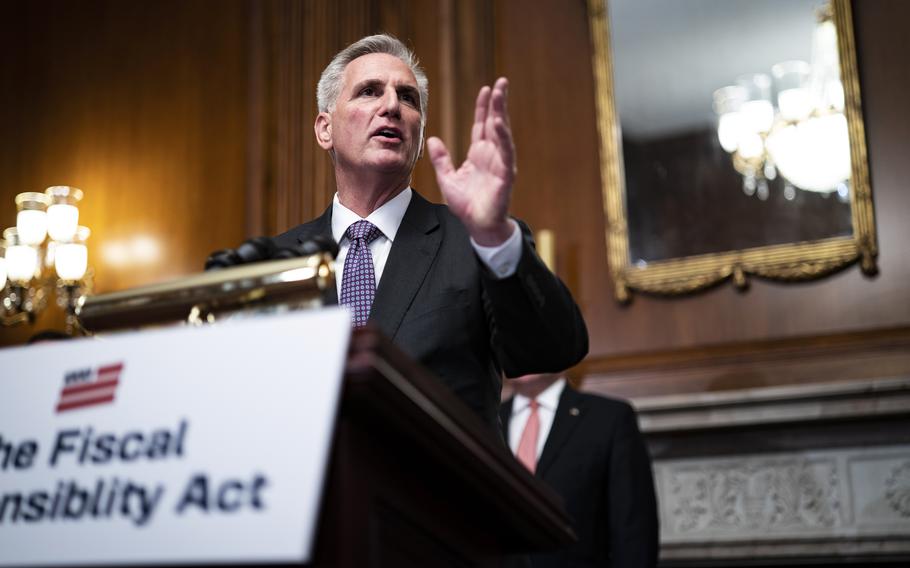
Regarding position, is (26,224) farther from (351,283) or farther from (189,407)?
(189,407)

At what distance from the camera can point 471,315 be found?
6.14ft

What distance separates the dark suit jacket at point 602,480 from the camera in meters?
3.81

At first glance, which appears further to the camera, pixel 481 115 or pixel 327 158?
pixel 327 158

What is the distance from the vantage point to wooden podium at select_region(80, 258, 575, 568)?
1028 millimetres

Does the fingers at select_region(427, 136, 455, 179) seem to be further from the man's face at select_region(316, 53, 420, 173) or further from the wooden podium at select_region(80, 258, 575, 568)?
the man's face at select_region(316, 53, 420, 173)

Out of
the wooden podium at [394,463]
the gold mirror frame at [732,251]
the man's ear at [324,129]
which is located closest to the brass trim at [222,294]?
the wooden podium at [394,463]

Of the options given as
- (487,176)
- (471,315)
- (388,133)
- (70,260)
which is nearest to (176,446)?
(487,176)

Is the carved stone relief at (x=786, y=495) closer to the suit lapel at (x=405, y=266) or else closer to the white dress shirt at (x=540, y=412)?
the white dress shirt at (x=540, y=412)

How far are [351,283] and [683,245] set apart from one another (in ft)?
11.8

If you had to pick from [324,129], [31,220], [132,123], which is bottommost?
[324,129]

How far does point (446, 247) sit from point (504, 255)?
1.18 ft

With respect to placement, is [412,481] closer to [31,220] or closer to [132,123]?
[31,220]

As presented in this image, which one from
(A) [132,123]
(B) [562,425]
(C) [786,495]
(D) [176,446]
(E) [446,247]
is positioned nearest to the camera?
(D) [176,446]

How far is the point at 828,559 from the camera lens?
4.67 m
